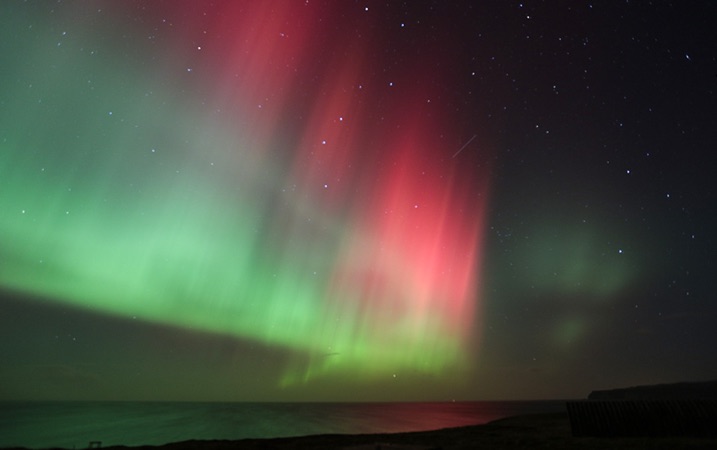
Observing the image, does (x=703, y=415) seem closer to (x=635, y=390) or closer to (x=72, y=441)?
(x=72, y=441)

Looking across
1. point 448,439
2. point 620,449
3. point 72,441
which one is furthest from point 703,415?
point 72,441

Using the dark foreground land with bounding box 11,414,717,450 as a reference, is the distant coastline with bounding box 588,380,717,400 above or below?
above

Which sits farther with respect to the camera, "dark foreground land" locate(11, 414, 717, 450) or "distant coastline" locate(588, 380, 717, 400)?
"distant coastline" locate(588, 380, 717, 400)

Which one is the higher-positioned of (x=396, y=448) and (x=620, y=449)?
(x=620, y=449)

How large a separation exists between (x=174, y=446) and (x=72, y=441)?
50431 millimetres

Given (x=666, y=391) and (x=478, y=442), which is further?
(x=666, y=391)

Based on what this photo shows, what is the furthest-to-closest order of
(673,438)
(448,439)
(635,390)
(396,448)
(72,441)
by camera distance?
(635,390), (72,441), (448,439), (673,438), (396,448)

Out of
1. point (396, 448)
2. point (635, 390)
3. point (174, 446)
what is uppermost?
point (635, 390)

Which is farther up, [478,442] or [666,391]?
[666,391]

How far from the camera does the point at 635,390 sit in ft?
478

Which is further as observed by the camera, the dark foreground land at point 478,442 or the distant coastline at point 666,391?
the distant coastline at point 666,391

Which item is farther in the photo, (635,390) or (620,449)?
(635,390)

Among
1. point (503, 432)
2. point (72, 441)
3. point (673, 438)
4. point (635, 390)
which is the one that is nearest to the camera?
point (673, 438)

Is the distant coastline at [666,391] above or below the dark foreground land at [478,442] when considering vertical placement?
above
